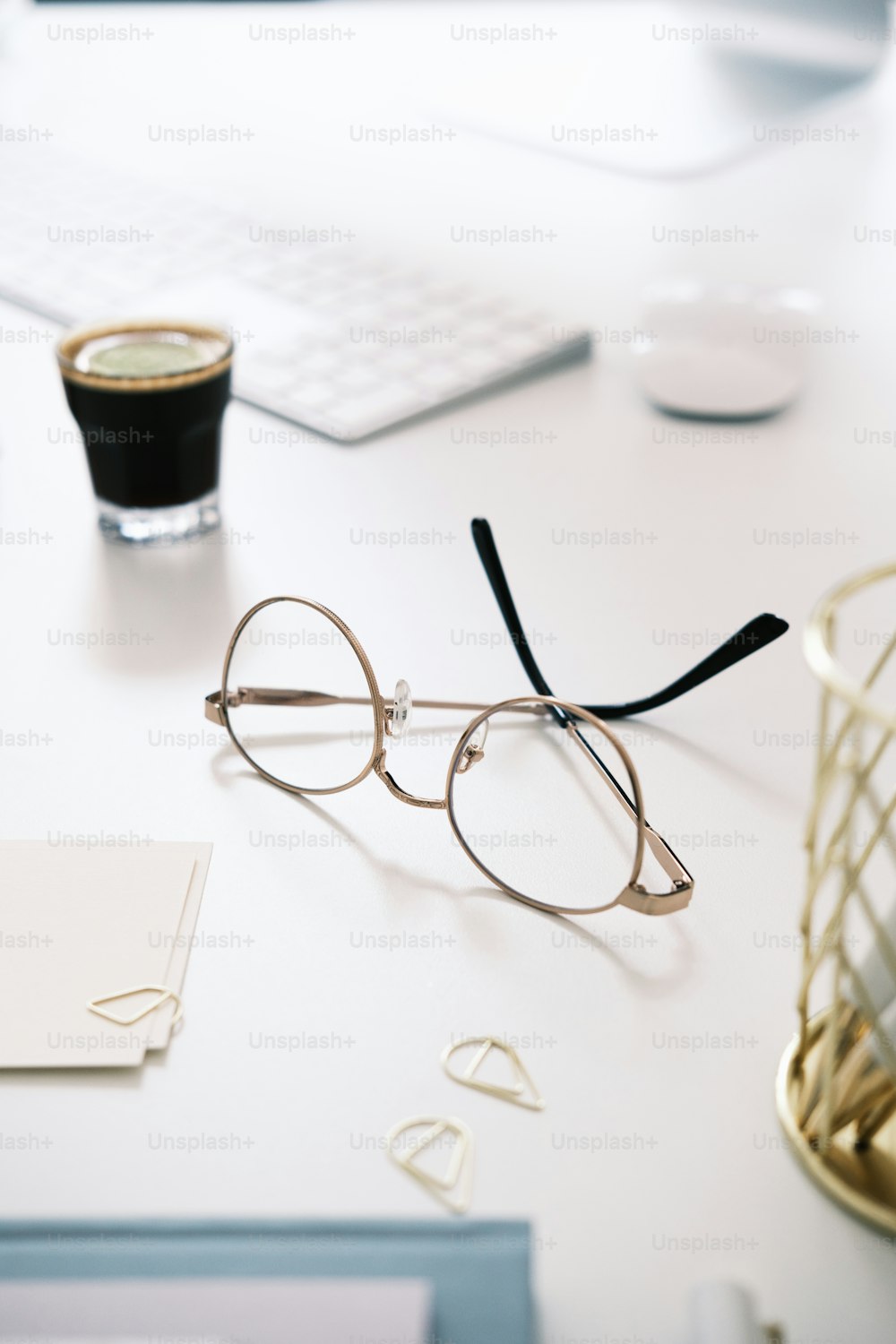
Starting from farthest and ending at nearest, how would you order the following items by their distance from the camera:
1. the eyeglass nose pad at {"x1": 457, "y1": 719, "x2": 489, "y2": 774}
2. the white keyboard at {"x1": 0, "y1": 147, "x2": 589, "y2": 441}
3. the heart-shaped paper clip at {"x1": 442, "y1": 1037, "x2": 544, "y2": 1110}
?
the white keyboard at {"x1": 0, "y1": 147, "x2": 589, "y2": 441} → the eyeglass nose pad at {"x1": 457, "y1": 719, "x2": 489, "y2": 774} → the heart-shaped paper clip at {"x1": 442, "y1": 1037, "x2": 544, "y2": 1110}

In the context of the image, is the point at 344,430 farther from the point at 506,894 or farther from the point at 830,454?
the point at 506,894

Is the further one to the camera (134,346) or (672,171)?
(672,171)

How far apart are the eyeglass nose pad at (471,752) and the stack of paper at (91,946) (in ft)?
0.39

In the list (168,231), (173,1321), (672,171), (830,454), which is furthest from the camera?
(672,171)

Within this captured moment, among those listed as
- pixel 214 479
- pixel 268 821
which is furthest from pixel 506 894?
pixel 214 479

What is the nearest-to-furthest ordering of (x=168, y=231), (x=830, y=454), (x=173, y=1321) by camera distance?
(x=173, y=1321) → (x=830, y=454) → (x=168, y=231)

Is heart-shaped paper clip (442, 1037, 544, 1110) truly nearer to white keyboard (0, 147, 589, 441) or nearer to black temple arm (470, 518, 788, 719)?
black temple arm (470, 518, 788, 719)

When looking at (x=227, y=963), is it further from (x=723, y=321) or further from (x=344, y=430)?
(x=723, y=321)

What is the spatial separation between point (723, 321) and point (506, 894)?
1.91ft

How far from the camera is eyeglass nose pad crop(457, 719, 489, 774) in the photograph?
1.91ft

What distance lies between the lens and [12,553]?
81 cm

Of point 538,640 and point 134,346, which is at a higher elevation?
point 134,346

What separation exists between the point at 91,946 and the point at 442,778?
0.19 m

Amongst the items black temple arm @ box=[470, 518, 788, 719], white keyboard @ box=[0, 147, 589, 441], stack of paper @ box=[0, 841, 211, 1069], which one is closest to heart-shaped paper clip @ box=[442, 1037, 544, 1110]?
stack of paper @ box=[0, 841, 211, 1069]
